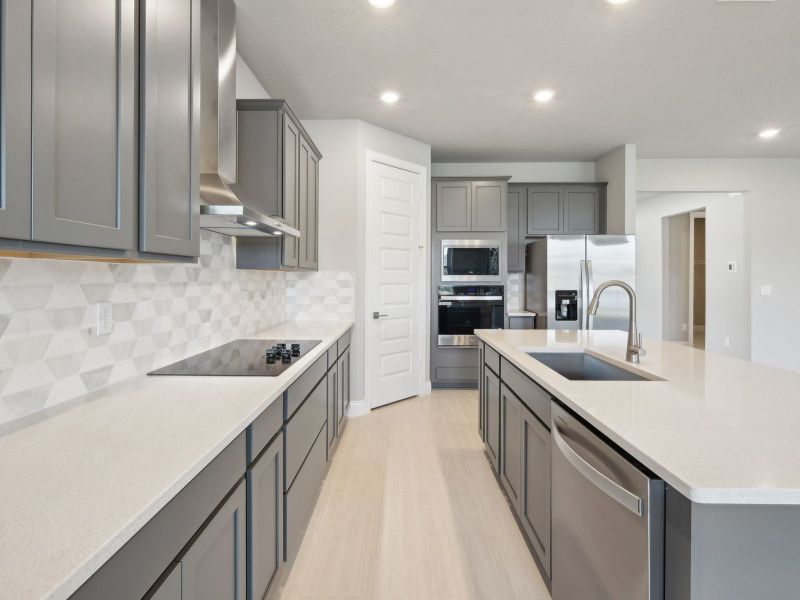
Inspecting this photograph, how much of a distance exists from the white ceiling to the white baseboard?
264cm

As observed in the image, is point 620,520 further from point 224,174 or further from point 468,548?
point 224,174

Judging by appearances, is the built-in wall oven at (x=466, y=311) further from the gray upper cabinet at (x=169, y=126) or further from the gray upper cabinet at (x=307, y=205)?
the gray upper cabinet at (x=169, y=126)

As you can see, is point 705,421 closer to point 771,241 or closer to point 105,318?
point 105,318

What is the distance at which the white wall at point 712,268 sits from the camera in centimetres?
579

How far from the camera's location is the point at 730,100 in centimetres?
368

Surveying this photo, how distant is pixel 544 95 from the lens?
3.55 m

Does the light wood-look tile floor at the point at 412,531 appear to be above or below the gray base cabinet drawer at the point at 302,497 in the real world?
below

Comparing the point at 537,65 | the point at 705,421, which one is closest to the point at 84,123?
the point at 705,421

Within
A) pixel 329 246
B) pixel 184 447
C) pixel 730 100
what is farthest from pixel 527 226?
pixel 184 447

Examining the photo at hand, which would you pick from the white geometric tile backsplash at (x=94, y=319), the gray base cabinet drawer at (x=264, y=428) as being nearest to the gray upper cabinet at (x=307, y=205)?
the white geometric tile backsplash at (x=94, y=319)

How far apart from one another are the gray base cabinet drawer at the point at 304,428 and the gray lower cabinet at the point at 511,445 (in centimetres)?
100

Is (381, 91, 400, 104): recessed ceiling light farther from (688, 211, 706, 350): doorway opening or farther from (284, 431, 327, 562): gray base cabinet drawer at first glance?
(688, 211, 706, 350): doorway opening

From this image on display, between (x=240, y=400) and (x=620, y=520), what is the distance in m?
1.08

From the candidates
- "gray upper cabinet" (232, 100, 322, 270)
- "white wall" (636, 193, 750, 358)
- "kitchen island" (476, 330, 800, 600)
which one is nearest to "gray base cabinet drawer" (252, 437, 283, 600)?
"kitchen island" (476, 330, 800, 600)
